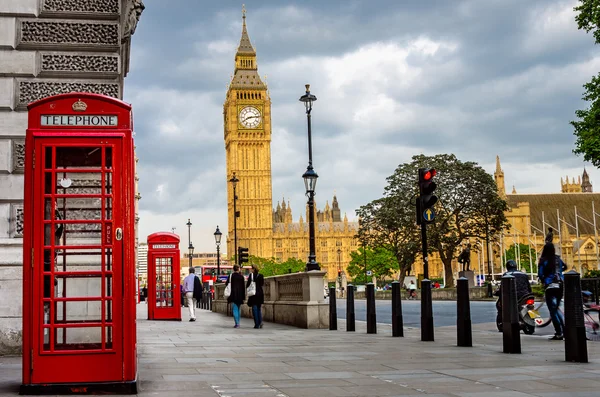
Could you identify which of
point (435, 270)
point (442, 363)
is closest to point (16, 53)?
point (442, 363)

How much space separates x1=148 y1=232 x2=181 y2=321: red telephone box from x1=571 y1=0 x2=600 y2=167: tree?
15259mm

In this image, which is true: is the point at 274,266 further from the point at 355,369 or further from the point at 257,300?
the point at 355,369

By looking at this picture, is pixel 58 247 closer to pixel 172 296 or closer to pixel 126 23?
pixel 126 23

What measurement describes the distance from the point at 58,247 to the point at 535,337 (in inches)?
378

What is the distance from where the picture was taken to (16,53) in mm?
10367

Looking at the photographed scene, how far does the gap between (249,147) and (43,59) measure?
129 metres

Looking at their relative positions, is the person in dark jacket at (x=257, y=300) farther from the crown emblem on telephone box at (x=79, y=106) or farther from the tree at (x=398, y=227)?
the tree at (x=398, y=227)

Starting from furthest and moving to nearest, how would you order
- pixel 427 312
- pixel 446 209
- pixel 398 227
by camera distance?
pixel 398 227
pixel 446 209
pixel 427 312

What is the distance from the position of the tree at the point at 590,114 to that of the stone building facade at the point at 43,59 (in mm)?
21098

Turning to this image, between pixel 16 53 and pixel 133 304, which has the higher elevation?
pixel 16 53

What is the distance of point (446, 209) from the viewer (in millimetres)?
53406

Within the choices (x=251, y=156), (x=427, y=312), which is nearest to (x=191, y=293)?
(x=427, y=312)

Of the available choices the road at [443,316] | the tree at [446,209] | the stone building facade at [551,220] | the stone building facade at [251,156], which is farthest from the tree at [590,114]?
the stone building facade at [251,156]

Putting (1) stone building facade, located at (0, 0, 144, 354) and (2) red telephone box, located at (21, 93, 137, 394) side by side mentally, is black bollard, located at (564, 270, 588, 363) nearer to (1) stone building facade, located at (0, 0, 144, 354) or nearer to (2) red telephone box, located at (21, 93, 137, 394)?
(2) red telephone box, located at (21, 93, 137, 394)
